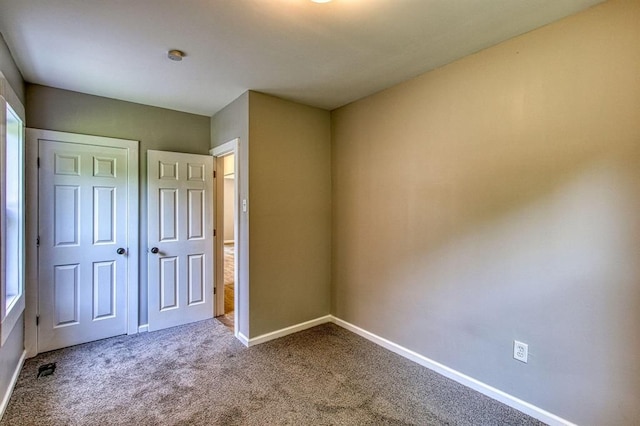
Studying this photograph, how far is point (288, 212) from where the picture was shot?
3215mm

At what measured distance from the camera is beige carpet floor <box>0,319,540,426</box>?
196 centimetres

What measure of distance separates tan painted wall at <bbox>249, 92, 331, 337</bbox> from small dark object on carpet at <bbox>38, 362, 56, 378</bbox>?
5.25 ft

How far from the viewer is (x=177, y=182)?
11.3 feet

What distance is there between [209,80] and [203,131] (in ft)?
3.74

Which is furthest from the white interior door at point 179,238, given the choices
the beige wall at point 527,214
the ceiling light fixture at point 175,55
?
the beige wall at point 527,214

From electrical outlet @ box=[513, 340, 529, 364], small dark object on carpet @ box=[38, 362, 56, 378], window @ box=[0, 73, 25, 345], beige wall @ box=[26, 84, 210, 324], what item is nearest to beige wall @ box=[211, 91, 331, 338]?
beige wall @ box=[26, 84, 210, 324]

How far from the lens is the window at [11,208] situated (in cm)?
191

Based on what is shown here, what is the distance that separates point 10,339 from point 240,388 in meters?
1.69

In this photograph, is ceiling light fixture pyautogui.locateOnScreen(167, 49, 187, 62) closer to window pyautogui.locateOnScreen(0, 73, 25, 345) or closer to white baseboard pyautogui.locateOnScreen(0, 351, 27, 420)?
window pyautogui.locateOnScreen(0, 73, 25, 345)

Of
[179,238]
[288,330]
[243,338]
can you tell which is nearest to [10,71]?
[179,238]

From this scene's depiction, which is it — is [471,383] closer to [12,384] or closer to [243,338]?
[243,338]

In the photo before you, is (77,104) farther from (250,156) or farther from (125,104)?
(250,156)

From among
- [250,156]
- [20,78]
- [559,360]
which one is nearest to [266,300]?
[250,156]

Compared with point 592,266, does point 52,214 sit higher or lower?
higher
